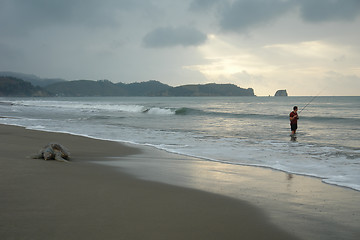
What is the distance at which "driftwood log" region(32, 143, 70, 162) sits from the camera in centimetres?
682

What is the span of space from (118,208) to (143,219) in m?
0.47

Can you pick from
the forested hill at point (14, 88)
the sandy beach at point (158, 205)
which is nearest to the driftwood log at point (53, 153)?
the sandy beach at point (158, 205)

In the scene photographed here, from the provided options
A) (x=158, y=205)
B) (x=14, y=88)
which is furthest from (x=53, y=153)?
(x=14, y=88)

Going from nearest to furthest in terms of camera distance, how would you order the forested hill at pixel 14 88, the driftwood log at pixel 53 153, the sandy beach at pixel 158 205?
the sandy beach at pixel 158 205, the driftwood log at pixel 53 153, the forested hill at pixel 14 88

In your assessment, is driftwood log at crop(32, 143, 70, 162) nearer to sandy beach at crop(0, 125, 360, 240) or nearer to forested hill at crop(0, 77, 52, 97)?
sandy beach at crop(0, 125, 360, 240)

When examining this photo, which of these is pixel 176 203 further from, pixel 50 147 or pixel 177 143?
pixel 177 143

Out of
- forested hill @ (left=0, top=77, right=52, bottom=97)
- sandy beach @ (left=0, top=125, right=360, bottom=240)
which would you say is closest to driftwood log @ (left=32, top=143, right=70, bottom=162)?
sandy beach @ (left=0, top=125, right=360, bottom=240)

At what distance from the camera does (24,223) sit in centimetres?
304

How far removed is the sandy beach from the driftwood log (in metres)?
0.38

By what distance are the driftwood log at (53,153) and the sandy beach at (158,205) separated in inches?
15.1

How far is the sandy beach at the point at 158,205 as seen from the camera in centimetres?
310

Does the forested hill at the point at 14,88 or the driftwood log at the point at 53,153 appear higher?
the forested hill at the point at 14,88

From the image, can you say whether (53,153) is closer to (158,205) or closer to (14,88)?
(158,205)

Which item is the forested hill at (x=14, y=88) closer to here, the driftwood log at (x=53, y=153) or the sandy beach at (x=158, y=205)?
the driftwood log at (x=53, y=153)
